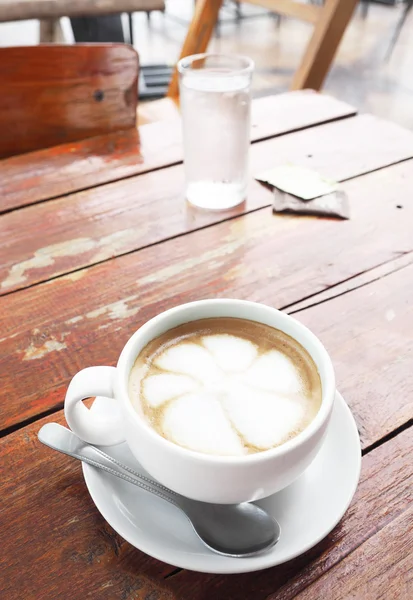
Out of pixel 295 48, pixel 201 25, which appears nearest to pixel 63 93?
pixel 201 25

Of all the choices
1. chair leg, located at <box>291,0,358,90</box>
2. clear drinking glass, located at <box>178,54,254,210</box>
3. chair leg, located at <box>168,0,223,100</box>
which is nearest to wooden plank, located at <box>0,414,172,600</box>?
clear drinking glass, located at <box>178,54,254,210</box>

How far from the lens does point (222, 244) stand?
2.25 feet

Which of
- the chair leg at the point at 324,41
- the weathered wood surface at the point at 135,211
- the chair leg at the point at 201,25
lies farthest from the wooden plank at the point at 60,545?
the chair leg at the point at 201,25

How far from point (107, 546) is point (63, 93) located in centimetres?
84

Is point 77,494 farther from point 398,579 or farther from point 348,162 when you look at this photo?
point 348,162

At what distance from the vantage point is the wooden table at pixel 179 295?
1.19 feet

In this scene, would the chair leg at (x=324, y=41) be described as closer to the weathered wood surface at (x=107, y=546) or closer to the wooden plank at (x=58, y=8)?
the wooden plank at (x=58, y=8)

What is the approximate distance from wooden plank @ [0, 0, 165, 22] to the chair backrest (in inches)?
21.9

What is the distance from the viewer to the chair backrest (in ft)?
3.17

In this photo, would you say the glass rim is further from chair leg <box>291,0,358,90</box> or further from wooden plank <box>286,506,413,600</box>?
wooden plank <box>286,506,413,600</box>


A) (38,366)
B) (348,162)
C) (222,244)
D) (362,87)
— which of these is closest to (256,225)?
(222,244)

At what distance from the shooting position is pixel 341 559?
366 millimetres

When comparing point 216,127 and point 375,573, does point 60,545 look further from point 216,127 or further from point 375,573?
point 216,127

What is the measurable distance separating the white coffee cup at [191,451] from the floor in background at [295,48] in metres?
2.64
